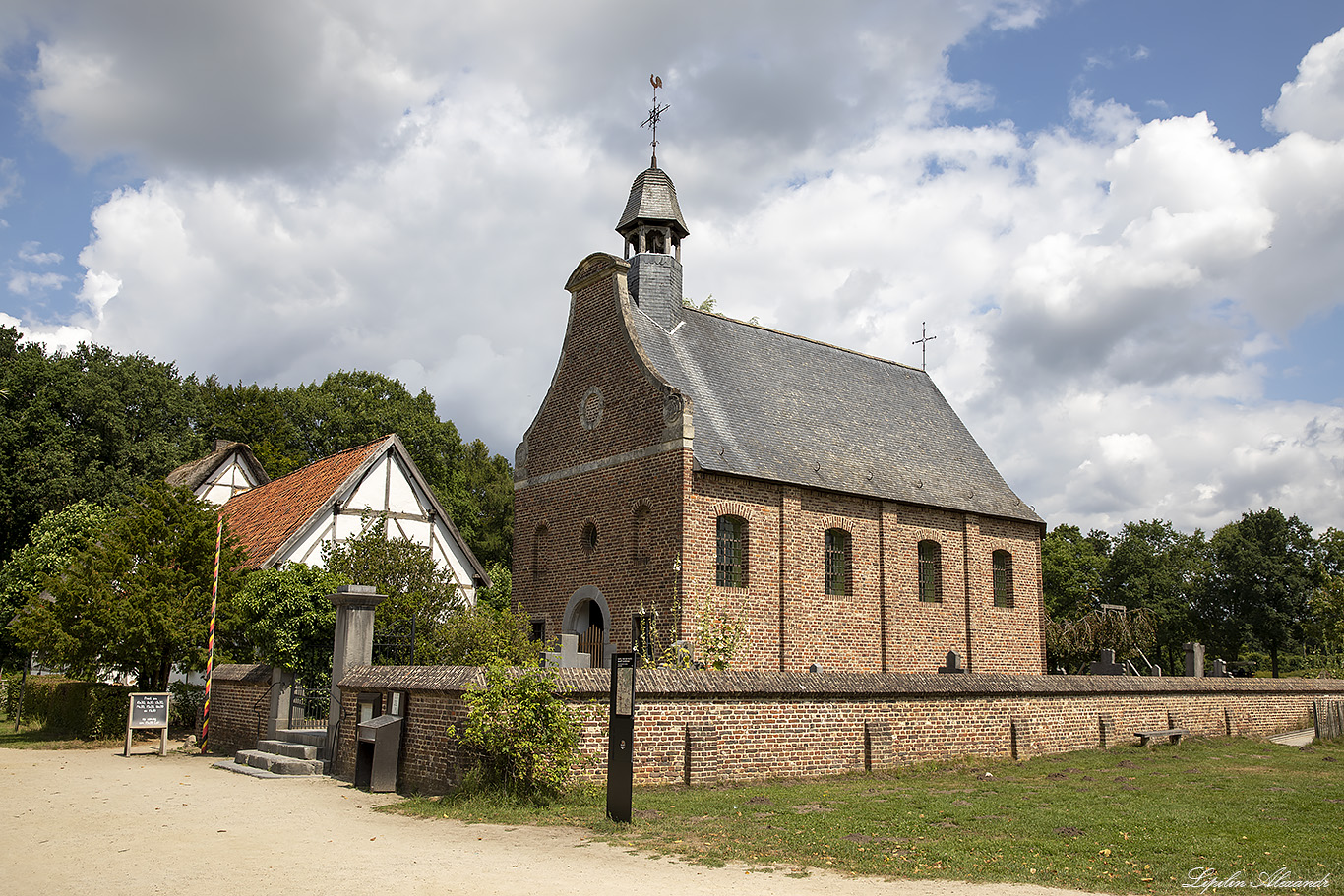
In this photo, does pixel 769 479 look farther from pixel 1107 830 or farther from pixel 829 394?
pixel 1107 830

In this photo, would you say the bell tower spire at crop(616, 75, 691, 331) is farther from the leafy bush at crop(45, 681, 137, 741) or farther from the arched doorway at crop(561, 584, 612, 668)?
the leafy bush at crop(45, 681, 137, 741)

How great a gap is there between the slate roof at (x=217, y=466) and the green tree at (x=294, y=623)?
1427 centimetres

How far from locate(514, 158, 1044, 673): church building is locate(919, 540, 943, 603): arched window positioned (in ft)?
0.12

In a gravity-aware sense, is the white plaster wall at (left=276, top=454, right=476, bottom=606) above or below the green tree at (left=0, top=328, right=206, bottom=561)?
below

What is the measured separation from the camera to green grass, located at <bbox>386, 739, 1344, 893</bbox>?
8.30 m

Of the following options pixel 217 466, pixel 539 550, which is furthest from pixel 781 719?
pixel 217 466

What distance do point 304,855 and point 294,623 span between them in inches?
379

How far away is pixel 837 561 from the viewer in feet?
77.8

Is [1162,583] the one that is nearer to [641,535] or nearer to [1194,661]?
[1194,661]

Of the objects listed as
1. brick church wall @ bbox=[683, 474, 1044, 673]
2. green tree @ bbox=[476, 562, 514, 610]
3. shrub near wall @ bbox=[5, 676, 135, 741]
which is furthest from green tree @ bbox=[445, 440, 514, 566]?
brick church wall @ bbox=[683, 474, 1044, 673]

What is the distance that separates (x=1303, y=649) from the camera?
189 ft

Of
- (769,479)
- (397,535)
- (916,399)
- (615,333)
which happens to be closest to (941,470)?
(916,399)

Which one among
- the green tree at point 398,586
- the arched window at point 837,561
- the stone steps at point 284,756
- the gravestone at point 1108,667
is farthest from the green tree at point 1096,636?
the stone steps at point 284,756

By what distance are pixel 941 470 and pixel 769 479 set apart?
320 inches
